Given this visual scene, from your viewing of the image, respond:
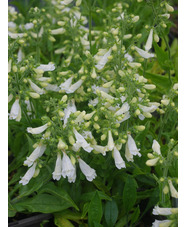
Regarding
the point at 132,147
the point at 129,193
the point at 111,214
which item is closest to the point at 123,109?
the point at 132,147

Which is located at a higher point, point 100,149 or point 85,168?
point 100,149

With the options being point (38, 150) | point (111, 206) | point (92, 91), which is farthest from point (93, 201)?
point (92, 91)

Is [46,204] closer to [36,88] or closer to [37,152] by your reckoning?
[37,152]

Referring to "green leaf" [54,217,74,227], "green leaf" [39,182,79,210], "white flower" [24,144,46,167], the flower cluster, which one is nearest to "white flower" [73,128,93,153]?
the flower cluster

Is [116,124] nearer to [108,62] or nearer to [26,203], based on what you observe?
[108,62]

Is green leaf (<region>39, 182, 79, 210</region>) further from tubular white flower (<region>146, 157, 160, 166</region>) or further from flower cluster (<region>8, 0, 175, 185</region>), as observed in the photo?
tubular white flower (<region>146, 157, 160, 166</region>)

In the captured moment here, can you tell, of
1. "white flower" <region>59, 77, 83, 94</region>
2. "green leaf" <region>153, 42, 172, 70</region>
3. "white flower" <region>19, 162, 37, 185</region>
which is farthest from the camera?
"green leaf" <region>153, 42, 172, 70</region>
